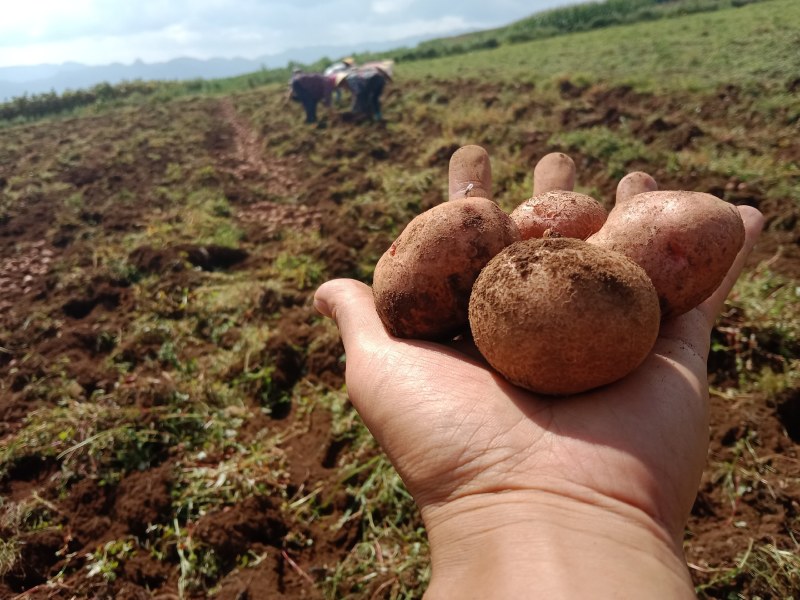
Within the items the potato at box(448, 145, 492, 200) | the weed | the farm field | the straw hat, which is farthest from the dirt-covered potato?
the straw hat

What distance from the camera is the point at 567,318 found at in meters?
1.86

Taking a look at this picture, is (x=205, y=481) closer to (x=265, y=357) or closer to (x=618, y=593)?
(x=265, y=357)

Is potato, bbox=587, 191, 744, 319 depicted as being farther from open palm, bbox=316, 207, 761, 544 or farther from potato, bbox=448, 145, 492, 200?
potato, bbox=448, 145, 492, 200

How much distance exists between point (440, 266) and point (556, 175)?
168cm

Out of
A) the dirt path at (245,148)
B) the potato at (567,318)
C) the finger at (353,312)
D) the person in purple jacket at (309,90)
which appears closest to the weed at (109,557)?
the finger at (353,312)

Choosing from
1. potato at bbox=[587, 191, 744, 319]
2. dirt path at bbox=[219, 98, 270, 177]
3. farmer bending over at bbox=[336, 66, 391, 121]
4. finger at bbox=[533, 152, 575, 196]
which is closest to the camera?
potato at bbox=[587, 191, 744, 319]

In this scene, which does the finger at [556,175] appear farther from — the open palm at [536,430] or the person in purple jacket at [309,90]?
the person in purple jacket at [309,90]

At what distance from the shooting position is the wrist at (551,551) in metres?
1.36

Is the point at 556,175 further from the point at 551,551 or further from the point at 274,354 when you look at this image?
the point at 274,354

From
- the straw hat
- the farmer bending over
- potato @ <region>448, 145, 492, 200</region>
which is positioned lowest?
potato @ <region>448, 145, 492, 200</region>

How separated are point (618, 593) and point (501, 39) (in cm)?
3879

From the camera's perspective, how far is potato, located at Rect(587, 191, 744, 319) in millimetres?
2264

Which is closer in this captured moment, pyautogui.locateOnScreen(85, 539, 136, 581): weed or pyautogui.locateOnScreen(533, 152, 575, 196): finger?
pyautogui.locateOnScreen(85, 539, 136, 581): weed

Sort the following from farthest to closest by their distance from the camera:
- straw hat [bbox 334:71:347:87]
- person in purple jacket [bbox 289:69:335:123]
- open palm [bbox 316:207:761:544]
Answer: straw hat [bbox 334:71:347:87] < person in purple jacket [bbox 289:69:335:123] < open palm [bbox 316:207:761:544]
